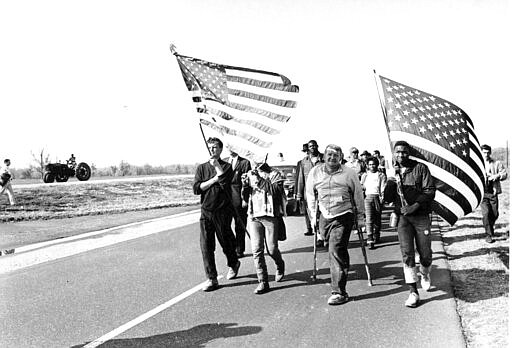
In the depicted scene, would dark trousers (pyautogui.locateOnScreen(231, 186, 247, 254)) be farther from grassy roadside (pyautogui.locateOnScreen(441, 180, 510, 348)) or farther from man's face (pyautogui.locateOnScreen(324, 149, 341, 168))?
grassy roadside (pyautogui.locateOnScreen(441, 180, 510, 348))

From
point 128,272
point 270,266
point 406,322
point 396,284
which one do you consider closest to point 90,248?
point 128,272

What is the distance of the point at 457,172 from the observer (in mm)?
6676

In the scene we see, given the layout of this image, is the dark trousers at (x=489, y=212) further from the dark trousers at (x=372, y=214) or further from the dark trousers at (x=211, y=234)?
the dark trousers at (x=211, y=234)

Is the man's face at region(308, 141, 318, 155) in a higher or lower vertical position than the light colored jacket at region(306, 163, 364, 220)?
higher

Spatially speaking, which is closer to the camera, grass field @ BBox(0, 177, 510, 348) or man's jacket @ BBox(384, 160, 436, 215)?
grass field @ BBox(0, 177, 510, 348)

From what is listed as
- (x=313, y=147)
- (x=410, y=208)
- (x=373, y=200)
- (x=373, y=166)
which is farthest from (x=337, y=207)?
(x=373, y=166)

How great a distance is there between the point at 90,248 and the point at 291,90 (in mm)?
5500

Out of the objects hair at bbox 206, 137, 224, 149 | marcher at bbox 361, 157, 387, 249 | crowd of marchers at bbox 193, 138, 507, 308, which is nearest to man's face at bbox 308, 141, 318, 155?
marcher at bbox 361, 157, 387, 249

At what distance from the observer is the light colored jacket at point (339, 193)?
587 centimetres

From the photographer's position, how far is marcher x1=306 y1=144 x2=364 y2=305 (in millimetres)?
5676

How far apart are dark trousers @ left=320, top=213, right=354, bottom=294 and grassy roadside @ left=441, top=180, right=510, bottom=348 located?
4.30 ft

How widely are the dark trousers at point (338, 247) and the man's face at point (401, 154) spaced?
0.92 metres

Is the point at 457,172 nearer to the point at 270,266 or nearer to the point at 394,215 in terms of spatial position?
the point at 394,215

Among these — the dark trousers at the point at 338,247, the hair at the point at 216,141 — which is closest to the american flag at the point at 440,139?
the dark trousers at the point at 338,247
